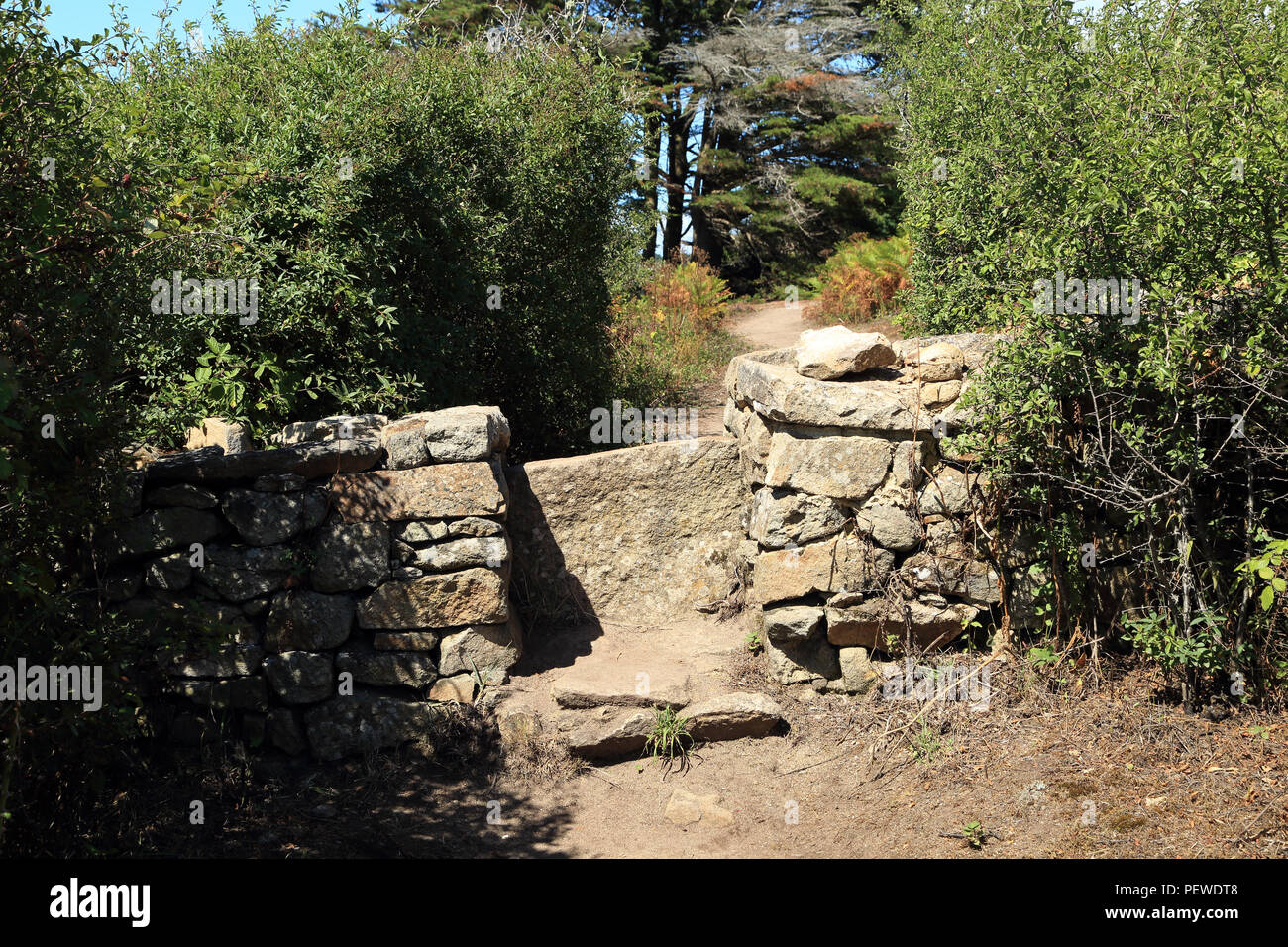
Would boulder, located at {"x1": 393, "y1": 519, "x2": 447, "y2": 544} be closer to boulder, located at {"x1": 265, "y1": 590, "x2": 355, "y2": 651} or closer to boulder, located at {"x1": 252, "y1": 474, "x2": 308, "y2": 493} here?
boulder, located at {"x1": 265, "y1": 590, "x2": 355, "y2": 651}

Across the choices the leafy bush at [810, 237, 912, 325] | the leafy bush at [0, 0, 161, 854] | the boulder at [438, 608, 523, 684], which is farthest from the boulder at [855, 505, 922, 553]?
the leafy bush at [810, 237, 912, 325]

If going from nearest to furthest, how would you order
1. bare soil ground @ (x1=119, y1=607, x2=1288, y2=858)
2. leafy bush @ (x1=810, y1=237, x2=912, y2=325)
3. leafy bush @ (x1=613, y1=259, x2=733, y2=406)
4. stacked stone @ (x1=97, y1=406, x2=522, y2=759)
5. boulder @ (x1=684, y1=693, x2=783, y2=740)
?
bare soil ground @ (x1=119, y1=607, x2=1288, y2=858), stacked stone @ (x1=97, y1=406, x2=522, y2=759), boulder @ (x1=684, y1=693, x2=783, y2=740), leafy bush @ (x1=613, y1=259, x2=733, y2=406), leafy bush @ (x1=810, y1=237, x2=912, y2=325)

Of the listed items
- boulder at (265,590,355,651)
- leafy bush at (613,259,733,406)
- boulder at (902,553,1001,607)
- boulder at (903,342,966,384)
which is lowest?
boulder at (265,590,355,651)

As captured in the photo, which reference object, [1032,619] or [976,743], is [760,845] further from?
[1032,619]

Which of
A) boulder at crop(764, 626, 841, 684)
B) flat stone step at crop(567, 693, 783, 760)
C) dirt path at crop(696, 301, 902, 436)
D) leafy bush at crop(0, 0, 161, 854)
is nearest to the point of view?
leafy bush at crop(0, 0, 161, 854)

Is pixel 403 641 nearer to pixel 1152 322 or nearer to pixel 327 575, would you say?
pixel 327 575

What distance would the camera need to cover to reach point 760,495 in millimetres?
6484

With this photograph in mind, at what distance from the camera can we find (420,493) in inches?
241

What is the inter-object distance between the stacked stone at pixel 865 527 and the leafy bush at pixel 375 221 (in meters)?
2.97

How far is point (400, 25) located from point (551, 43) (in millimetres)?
1623

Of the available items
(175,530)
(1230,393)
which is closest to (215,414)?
(175,530)

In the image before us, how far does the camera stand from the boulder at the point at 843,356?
6.43 metres

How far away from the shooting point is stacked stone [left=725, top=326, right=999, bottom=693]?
6.10m

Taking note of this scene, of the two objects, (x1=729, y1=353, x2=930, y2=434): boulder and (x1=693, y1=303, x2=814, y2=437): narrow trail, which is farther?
(x1=693, y1=303, x2=814, y2=437): narrow trail
